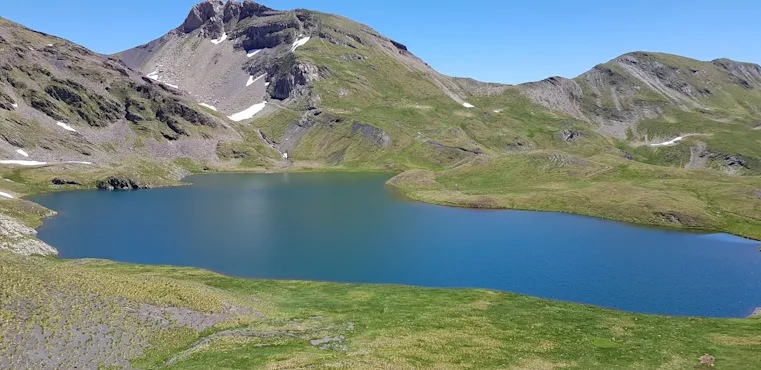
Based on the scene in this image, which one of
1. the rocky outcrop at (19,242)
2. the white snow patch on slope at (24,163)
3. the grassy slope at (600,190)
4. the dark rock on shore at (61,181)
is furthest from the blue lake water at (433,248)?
the white snow patch on slope at (24,163)

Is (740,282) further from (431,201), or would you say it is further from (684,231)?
(431,201)

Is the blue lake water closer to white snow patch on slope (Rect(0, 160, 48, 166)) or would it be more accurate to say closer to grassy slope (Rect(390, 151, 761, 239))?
grassy slope (Rect(390, 151, 761, 239))

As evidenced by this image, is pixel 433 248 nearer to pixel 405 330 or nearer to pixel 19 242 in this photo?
pixel 405 330

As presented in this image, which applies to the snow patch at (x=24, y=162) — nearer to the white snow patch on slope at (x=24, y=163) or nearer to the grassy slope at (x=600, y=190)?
the white snow patch on slope at (x=24, y=163)

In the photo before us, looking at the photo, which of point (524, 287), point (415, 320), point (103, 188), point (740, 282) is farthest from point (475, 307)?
point (103, 188)

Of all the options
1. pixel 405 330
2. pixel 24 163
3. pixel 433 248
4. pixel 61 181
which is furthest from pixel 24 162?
pixel 405 330

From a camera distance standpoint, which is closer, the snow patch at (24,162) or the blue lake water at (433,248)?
the blue lake water at (433,248)

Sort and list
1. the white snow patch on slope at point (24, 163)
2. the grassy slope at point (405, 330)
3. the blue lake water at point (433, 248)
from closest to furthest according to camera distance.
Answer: the grassy slope at point (405, 330) < the blue lake water at point (433, 248) < the white snow patch on slope at point (24, 163)
